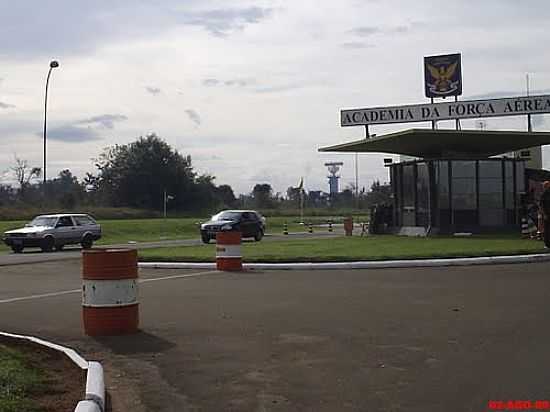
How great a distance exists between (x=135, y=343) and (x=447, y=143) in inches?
1034

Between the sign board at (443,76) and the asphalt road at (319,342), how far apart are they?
22.2m

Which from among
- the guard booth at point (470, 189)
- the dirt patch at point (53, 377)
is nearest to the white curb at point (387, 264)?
the dirt patch at point (53, 377)

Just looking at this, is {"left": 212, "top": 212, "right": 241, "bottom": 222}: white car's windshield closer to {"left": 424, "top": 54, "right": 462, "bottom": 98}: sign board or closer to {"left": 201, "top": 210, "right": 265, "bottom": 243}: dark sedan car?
{"left": 201, "top": 210, "right": 265, "bottom": 243}: dark sedan car

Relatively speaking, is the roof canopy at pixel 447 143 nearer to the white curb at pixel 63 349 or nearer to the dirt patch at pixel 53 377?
the white curb at pixel 63 349

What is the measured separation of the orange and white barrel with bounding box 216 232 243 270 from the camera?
1989 cm

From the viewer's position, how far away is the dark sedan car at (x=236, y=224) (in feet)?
121

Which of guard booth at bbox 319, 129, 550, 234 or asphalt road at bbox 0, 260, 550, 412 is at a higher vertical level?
guard booth at bbox 319, 129, 550, 234

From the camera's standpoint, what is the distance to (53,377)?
7.84 m

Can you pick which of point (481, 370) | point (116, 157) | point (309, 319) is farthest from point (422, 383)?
point (116, 157)

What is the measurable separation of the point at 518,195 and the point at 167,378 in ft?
96.3

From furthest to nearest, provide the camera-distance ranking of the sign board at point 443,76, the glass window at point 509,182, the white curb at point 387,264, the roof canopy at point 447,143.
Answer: the sign board at point 443,76
the glass window at point 509,182
the roof canopy at point 447,143
the white curb at point 387,264

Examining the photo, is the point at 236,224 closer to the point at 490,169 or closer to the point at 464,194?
the point at 464,194
